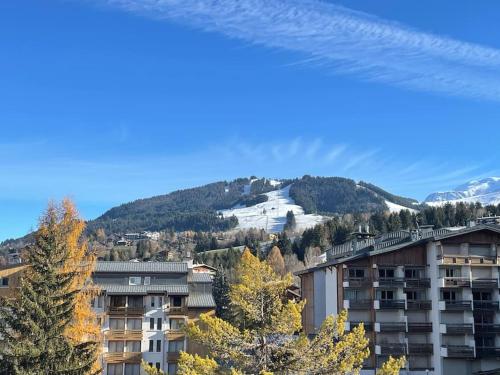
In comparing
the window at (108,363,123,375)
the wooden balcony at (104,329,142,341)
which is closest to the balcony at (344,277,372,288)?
the wooden balcony at (104,329,142,341)

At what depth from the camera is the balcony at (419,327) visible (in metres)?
60.1

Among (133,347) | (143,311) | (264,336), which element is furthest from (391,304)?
(264,336)

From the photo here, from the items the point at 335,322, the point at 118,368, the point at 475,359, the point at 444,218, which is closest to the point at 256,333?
the point at 335,322

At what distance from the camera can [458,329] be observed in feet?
191

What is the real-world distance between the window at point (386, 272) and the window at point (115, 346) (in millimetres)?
30939

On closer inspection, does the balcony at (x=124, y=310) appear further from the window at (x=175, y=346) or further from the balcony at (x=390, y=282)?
the balcony at (x=390, y=282)

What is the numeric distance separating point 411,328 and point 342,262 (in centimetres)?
988

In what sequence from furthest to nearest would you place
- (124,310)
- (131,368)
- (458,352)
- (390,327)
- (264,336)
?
(124,310) → (131,368) → (390,327) → (458,352) → (264,336)

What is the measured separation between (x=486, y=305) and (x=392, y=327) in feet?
33.7

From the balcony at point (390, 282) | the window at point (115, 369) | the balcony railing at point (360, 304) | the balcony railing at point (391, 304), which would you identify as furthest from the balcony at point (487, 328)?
the window at point (115, 369)

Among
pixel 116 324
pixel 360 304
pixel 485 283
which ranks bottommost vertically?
pixel 116 324

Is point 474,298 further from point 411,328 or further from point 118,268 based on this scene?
point 118,268

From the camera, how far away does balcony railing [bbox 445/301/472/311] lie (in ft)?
193

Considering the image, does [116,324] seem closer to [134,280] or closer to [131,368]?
[131,368]
